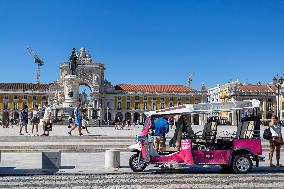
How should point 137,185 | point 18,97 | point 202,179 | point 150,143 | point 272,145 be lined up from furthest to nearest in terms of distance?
point 18,97
point 272,145
point 150,143
point 202,179
point 137,185

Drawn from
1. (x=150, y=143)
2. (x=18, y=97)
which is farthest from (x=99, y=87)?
(x=150, y=143)

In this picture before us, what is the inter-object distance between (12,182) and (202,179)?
420 cm

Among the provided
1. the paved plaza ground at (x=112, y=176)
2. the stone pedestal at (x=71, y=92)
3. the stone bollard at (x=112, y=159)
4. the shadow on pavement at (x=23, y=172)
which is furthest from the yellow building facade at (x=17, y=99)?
the shadow on pavement at (x=23, y=172)

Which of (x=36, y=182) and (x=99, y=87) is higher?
(x=99, y=87)

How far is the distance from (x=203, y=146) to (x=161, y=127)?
4.07ft

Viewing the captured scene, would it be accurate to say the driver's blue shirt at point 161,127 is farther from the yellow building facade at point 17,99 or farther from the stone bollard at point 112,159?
the yellow building facade at point 17,99

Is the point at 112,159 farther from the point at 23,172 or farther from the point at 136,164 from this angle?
the point at 23,172

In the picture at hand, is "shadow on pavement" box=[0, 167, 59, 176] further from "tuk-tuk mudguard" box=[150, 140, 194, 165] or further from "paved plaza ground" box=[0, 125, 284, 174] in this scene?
"tuk-tuk mudguard" box=[150, 140, 194, 165]

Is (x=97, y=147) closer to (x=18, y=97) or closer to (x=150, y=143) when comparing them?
(x=150, y=143)

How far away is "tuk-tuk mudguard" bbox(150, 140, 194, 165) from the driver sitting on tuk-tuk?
1.21 feet

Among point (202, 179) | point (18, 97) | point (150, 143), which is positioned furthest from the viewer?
point (18, 97)

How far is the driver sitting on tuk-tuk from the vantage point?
13234 mm

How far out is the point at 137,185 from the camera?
33.8 ft

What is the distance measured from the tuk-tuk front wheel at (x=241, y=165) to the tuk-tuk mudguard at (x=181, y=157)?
108cm
